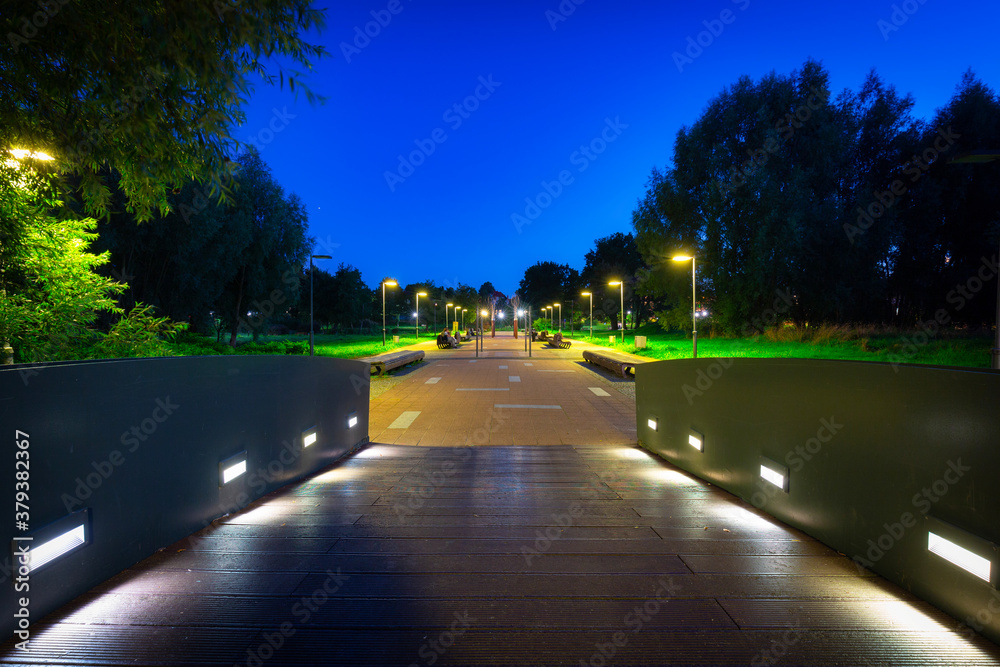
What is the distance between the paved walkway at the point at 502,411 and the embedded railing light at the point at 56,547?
18.9 feet

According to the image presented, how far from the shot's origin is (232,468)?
3.67m

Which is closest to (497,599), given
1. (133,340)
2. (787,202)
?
(133,340)

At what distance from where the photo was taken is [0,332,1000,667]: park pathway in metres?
1.88

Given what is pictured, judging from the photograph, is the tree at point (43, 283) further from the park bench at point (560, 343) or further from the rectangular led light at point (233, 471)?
the park bench at point (560, 343)

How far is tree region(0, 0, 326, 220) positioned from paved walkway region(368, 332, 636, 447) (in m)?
5.34

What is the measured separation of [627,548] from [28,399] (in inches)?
116

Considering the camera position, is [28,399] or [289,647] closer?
[289,647]

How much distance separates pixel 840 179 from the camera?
26.8 m

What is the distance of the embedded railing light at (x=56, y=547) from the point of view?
2.06 meters

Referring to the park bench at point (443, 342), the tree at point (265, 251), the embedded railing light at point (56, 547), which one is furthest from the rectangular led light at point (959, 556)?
the park bench at point (443, 342)

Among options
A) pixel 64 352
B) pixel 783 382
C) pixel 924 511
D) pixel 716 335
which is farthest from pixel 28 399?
pixel 716 335

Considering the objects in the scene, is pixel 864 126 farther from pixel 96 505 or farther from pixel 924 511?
pixel 96 505

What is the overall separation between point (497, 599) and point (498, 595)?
1.6 inches

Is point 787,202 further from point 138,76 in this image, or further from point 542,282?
point 542,282
